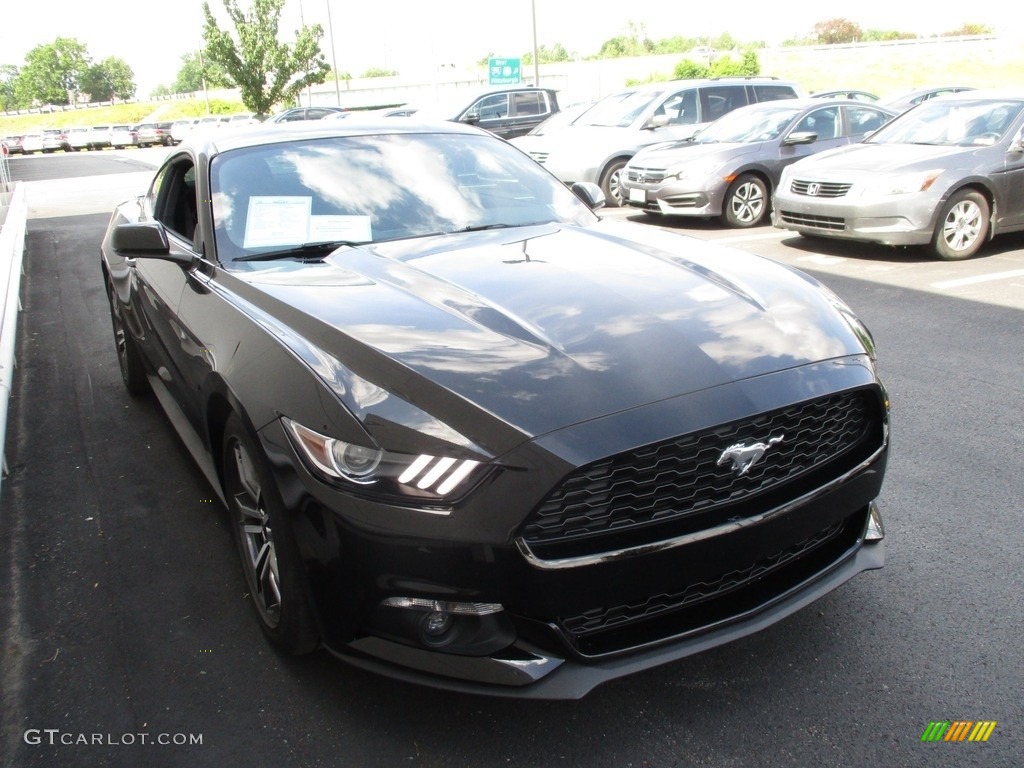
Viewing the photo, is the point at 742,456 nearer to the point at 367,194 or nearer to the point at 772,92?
the point at 367,194

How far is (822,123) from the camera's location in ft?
36.5

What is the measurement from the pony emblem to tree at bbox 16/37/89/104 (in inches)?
5359

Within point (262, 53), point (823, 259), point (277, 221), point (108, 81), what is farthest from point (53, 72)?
point (277, 221)

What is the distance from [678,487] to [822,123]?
10.3 metres

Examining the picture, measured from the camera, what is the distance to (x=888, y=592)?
2.88m

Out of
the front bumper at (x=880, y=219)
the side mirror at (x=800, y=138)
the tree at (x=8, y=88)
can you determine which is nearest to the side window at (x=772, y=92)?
the side mirror at (x=800, y=138)

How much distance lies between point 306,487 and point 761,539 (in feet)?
3.83

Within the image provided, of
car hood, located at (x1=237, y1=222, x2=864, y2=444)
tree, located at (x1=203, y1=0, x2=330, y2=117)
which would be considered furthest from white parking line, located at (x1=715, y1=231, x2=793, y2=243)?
tree, located at (x1=203, y1=0, x2=330, y2=117)

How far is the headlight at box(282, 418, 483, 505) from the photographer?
2029 millimetres

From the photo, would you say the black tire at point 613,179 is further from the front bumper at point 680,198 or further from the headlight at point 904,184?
the headlight at point 904,184

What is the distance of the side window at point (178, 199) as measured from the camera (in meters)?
3.93

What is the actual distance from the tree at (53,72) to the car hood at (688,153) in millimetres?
128164

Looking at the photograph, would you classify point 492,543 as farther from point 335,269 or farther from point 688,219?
point 688,219

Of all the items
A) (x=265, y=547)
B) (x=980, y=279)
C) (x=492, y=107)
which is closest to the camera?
(x=265, y=547)
